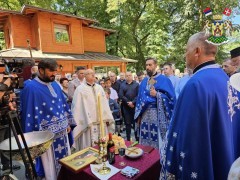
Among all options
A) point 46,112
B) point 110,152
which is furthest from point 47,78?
point 110,152

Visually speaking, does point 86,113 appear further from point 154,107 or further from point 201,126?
point 201,126

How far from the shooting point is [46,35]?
1316 centimetres

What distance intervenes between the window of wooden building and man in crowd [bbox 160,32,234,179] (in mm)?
13384

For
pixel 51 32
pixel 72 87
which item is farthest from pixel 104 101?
pixel 51 32

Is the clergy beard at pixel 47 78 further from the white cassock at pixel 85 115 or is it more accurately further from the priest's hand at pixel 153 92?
the priest's hand at pixel 153 92

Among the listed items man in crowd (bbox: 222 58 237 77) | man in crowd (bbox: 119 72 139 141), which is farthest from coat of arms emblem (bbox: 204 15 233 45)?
man in crowd (bbox: 119 72 139 141)

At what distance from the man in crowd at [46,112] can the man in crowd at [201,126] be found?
205cm

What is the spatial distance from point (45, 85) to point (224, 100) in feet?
8.58

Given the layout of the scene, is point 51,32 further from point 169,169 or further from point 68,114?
point 169,169

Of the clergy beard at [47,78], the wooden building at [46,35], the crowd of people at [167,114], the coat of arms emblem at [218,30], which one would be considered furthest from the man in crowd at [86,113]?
the wooden building at [46,35]

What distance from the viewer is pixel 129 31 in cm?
2016

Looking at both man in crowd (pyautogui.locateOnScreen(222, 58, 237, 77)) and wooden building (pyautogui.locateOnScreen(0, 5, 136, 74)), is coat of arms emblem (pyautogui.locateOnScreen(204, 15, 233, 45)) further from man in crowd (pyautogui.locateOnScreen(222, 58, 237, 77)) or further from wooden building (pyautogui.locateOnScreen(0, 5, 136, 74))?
wooden building (pyautogui.locateOnScreen(0, 5, 136, 74))

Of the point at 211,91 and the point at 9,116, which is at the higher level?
the point at 211,91

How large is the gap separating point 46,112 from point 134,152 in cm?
151
